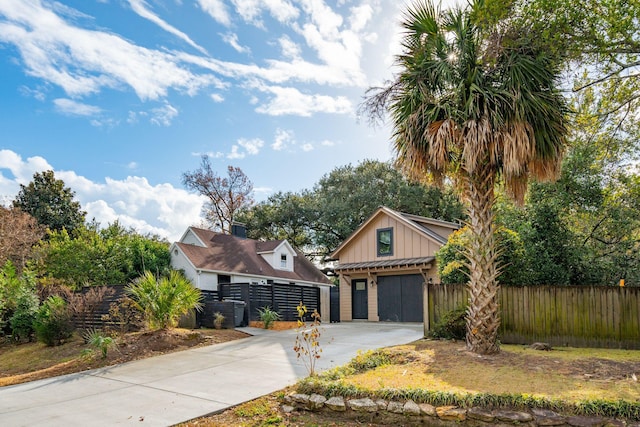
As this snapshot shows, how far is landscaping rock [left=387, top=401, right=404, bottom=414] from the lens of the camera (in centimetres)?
589

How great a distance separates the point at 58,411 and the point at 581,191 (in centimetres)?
1502

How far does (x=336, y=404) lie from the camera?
6195 mm

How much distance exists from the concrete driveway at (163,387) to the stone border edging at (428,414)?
3.65ft

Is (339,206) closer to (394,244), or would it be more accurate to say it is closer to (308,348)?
(394,244)

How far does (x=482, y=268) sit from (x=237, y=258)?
1658 cm

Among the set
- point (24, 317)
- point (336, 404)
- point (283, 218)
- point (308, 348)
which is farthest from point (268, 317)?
point (283, 218)

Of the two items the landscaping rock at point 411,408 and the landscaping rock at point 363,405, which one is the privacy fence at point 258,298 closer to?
the landscaping rock at point 363,405

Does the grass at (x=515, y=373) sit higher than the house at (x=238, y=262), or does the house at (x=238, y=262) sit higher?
the house at (x=238, y=262)

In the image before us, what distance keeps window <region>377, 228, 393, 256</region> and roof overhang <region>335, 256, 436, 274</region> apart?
1.72 feet

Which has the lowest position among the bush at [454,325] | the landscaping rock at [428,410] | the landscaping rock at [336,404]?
the landscaping rock at [336,404]

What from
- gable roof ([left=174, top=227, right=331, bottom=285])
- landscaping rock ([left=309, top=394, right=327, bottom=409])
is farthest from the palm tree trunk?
gable roof ([left=174, top=227, right=331, bottom=285])

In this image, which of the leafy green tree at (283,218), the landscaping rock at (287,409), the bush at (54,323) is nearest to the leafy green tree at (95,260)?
the bush at (54,323)

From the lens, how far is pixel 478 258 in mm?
8758

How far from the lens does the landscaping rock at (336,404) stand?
243 inches
